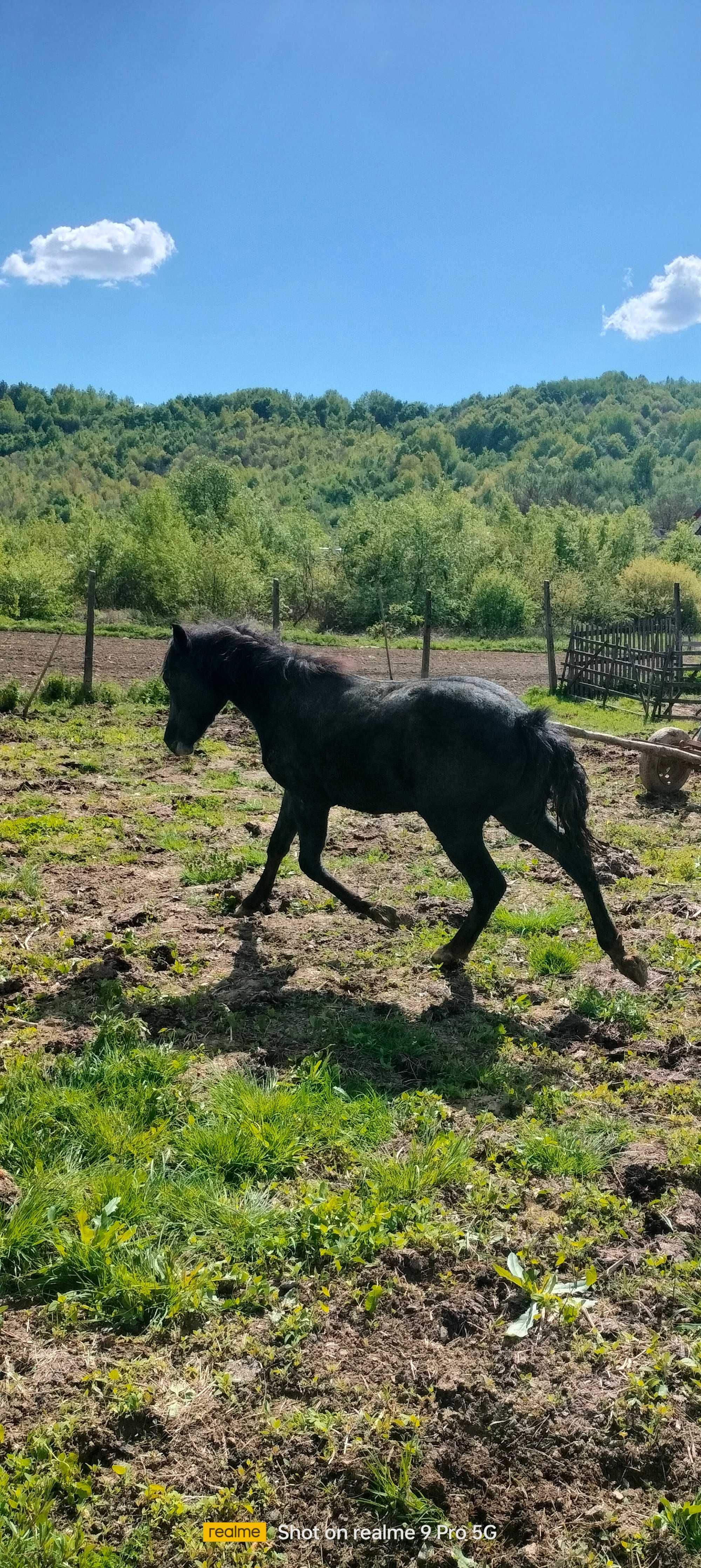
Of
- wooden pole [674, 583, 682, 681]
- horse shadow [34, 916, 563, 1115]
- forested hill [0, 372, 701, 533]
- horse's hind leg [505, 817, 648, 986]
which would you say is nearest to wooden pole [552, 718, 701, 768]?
horse's hind leg [505, 817, 648, 986]

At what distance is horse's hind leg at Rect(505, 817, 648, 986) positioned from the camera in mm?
5465

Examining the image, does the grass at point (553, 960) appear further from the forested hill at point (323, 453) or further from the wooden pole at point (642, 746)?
the forested hill at point (323, 453)

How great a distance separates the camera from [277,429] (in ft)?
558

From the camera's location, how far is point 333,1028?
5.01 metres

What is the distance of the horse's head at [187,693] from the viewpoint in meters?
6.64

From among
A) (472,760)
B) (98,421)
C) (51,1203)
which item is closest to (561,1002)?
(472,760)

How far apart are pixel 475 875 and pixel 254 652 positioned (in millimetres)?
2261

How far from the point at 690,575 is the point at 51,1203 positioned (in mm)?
54738

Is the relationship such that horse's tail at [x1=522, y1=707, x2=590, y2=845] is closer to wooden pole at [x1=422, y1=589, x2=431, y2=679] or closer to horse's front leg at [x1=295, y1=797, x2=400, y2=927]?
horse's front leg at [x1=295, y1=797, x2=400, y2=927]

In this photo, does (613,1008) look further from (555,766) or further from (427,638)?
(427,638)

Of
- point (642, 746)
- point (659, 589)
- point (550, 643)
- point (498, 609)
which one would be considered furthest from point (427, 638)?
point (659, 589)

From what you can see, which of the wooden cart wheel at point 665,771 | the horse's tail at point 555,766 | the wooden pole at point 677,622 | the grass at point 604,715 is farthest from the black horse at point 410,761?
the wooden pole at point 677,622

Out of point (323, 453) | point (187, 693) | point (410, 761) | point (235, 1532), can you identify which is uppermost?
point (323, 453)

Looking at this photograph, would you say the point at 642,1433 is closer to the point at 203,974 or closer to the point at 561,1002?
the point at 561,1002
